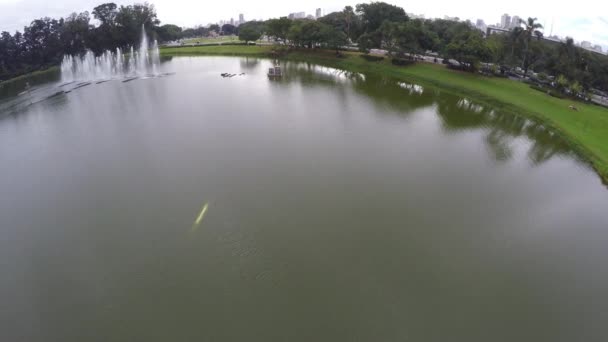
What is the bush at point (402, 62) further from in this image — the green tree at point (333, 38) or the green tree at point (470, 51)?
the green tree at point (333, 38)

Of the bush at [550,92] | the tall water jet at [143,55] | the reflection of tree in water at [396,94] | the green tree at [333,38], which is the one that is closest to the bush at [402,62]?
the reflection of tree in water at [396,94]

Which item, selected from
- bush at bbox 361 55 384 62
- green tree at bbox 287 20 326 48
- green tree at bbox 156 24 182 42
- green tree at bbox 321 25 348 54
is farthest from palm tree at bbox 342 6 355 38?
green tree at bbox 156 24 182 42

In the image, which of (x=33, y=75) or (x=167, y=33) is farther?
(x=167, y=33)

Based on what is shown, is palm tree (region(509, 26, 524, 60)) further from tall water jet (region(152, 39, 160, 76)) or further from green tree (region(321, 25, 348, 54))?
tall water jet (region(152, 39, 160, 76))

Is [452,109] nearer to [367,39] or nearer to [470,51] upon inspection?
[470,51]

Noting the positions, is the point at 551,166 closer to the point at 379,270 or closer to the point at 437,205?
the point at 437,205

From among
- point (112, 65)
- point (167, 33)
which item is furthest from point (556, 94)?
point (167, 33)
